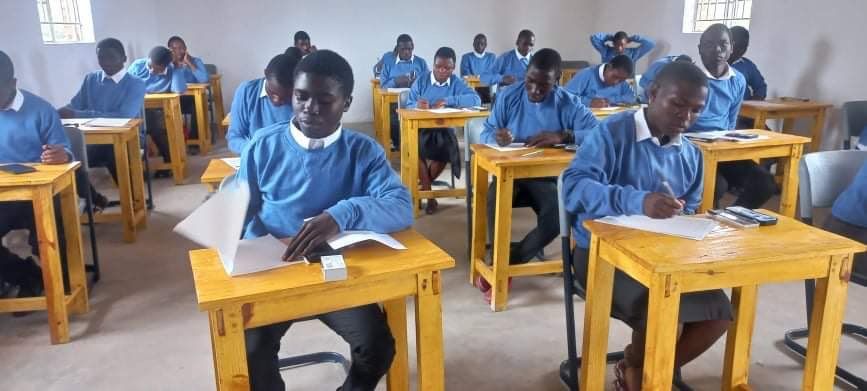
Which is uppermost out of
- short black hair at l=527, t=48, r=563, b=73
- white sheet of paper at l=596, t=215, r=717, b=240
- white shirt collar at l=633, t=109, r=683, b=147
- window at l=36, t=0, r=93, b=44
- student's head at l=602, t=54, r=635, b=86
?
window at l=36, t=0, r=93, b=44

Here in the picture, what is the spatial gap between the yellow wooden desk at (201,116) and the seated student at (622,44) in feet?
14.6

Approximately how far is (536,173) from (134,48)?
21.8 feet

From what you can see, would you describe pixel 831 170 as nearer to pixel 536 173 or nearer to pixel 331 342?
pixel 536 173

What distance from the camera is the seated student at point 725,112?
381 cm

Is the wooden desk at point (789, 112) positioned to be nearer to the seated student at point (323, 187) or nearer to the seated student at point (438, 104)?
the seated student at point (438, 104)

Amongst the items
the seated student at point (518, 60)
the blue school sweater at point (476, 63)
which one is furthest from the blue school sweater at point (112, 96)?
the blue school sweater at point (476, 63)

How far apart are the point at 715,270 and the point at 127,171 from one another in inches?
142

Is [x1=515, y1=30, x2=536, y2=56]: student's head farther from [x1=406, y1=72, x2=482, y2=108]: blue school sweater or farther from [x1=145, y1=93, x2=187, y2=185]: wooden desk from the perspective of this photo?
[x1=145, y1=93, x2=187, y2=185]: wooden desk

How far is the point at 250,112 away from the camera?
148 inches

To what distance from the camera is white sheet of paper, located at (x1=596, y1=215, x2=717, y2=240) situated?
1.79 meters

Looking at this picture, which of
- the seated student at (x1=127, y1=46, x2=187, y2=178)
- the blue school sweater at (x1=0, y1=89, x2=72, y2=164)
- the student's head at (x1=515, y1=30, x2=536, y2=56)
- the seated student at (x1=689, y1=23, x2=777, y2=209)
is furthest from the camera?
the student's head at (x1=515, y1=30, x2=536, y2=56)

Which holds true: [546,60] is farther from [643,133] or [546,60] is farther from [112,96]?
[112,96]

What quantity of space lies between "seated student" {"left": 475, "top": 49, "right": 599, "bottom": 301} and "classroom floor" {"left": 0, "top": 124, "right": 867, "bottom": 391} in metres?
0.28

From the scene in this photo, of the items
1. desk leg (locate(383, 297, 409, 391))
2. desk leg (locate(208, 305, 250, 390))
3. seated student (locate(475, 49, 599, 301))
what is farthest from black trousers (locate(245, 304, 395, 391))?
seated student (locate(475, 49, 599, 301))
